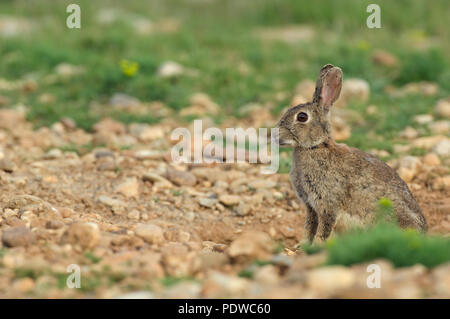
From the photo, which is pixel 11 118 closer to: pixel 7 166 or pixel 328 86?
pixel 7 166

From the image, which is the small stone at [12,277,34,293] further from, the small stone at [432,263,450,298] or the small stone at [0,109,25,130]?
the small stone at [0,109,25,130]

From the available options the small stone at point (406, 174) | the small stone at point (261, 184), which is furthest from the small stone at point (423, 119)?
the small stone at point (261, 184)

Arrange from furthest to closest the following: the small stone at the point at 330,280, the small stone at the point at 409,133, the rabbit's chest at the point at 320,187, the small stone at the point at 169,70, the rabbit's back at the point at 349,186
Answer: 1. the small stone at the point at 169,70
2. the small stone at the point at 409,133
3. the rabbit's chest at the point at 320,187
4. the rabbit's back at the point at 349,186
5. the small stone at the point at 330,280

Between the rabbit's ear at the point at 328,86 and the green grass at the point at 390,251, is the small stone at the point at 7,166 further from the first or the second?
the green grass at the point at 390,251

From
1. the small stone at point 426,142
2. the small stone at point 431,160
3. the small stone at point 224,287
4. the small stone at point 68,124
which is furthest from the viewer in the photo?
the small stone at point 68,124

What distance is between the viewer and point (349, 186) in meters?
5.00

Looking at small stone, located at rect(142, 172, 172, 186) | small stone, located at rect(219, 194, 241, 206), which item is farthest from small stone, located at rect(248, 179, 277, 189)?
small stone, located at rect(142, 172, 172, 186)

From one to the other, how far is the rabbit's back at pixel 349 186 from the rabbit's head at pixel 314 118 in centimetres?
9

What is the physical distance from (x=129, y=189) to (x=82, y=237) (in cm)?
189

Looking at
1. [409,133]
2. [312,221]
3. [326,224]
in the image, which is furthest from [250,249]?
[409,133]

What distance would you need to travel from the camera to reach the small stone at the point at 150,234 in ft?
14.5

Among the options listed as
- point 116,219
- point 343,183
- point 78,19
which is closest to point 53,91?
point 78,19

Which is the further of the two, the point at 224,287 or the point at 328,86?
the point at 328,86
